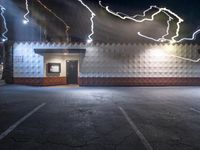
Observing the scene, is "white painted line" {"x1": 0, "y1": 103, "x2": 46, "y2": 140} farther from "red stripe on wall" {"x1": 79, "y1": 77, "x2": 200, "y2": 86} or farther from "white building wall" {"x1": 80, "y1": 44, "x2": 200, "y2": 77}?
"white building wall" {"x1": 80, "y1": 44, "x2": 200, "y2": 77}

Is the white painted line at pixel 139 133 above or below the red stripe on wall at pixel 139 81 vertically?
below

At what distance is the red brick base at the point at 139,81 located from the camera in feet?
65.8

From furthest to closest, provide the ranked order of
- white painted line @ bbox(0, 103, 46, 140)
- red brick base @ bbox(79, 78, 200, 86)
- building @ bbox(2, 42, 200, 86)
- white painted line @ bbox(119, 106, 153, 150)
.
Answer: red brick base @ bbox(79, 78, 200, 86) → building @ bbox(2, 42, 200, 86) → white painted line @ bbox(0, 103, 46, 140) → white painted line @ bbox(119, 106, 153, 150)

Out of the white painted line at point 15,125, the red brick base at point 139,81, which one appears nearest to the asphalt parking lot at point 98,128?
the white painted line at point 15,125

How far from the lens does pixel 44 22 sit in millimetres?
23578

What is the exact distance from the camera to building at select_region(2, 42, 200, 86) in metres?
19.9

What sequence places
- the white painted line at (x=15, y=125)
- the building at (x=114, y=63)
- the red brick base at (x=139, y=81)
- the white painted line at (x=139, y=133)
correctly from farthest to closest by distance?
the red brick base at (x=139, y=81), the building at (x=114, y=63), the white painted line at (x=15, y=125), the white painted line at (x=139, y=133)

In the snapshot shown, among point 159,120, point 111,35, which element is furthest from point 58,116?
point 111,35

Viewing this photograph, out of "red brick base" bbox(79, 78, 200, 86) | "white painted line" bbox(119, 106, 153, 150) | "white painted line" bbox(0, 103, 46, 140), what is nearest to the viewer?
"white painted line" bbox(119, 106, 153, 150)

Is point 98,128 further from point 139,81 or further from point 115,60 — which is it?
point 139,81

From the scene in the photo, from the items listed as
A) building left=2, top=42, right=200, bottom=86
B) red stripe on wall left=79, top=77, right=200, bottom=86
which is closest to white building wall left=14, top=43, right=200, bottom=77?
building left=2, top=42, right=200, bottom=86

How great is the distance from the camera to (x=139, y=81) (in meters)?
20.2

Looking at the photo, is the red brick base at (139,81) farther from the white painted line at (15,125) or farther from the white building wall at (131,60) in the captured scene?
the white painted line at (15,125)

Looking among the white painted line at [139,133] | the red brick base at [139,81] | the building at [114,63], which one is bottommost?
the white painted line at [139,133]
